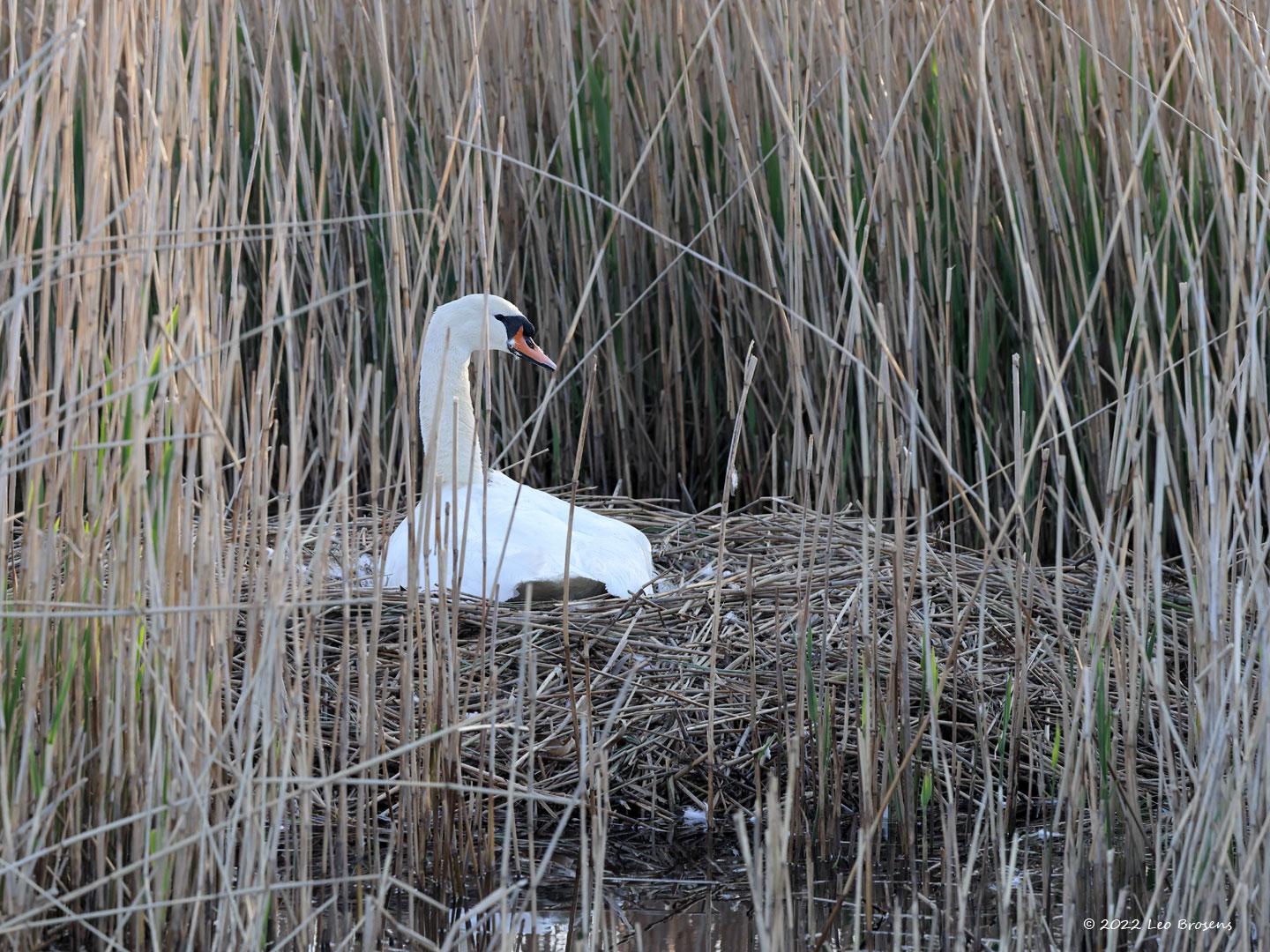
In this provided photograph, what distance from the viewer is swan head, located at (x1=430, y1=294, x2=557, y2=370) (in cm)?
393

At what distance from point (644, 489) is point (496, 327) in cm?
103

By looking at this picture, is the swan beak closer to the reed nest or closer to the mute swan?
the mute swan

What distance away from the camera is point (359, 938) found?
2.44m

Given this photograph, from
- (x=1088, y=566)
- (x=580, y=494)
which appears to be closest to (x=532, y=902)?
(x=1088, y=566)

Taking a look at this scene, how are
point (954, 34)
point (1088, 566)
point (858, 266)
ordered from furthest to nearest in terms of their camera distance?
point (954, 34)
point (1088, 566)
point (858, 266)

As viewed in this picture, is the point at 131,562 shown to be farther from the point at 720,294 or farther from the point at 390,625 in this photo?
the point at 720,294

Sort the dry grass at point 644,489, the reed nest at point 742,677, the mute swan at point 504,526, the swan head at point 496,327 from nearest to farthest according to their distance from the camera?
the dry grass at point 644,489 < the reed nest at point 742,677 < the mute swan at point 504,526 < the swan head at point 496,327

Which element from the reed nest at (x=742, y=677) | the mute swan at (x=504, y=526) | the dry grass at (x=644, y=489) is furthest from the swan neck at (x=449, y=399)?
the reed nest at (x=742, y=677)

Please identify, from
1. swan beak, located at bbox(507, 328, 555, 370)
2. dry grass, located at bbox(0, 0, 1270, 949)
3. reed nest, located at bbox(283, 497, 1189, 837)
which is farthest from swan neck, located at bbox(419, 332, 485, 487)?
reed nest, located at bbox(283, 497, 1189, 837)

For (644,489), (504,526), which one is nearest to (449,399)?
(504,526)

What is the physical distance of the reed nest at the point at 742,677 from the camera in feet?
8.63

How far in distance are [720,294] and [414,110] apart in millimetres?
1258

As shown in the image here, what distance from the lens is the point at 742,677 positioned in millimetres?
3363

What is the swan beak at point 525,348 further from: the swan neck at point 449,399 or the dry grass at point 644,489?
the dry grass at point 644,489
